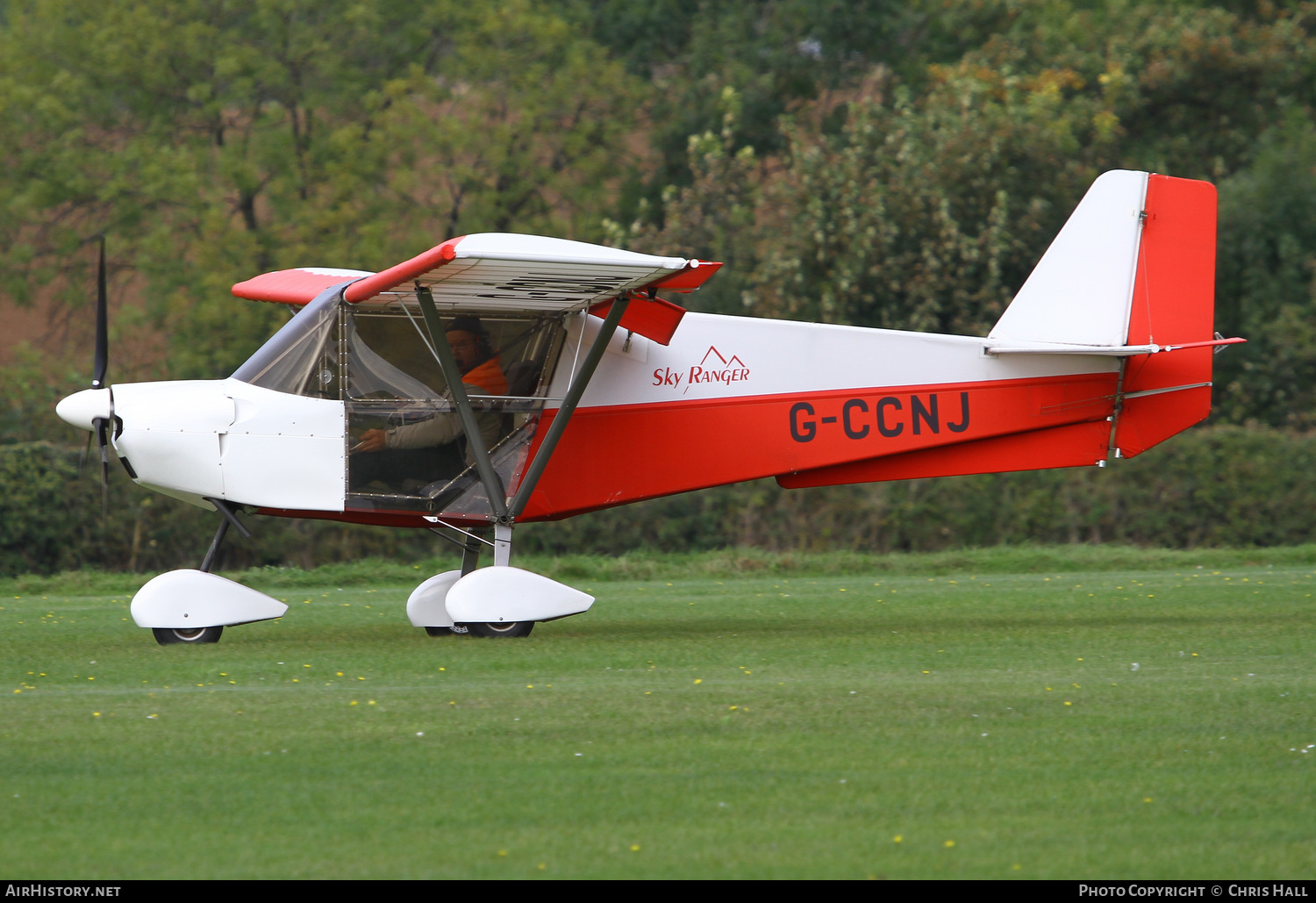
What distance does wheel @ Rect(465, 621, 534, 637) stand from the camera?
10.6m

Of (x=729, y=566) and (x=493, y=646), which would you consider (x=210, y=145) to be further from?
(x=493, y=646)

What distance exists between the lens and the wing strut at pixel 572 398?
1045 centimetres

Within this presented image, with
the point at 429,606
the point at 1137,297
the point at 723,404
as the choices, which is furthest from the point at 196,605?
the point at 1137,297

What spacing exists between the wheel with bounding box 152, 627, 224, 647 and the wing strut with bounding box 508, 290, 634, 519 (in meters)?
2.26

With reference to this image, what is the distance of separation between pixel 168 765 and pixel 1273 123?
31967 millimetres

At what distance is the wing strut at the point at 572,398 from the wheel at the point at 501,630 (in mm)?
811

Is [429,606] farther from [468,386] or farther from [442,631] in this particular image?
[468,386]

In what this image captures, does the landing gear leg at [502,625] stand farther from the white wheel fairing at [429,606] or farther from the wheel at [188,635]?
the wheel at [188,635]

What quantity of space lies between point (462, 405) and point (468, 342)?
66cm

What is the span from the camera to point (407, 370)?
10.7m

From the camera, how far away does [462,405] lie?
10.4 meters

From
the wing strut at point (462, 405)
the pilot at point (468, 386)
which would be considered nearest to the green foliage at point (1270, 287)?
the pilot at point (468, 386)

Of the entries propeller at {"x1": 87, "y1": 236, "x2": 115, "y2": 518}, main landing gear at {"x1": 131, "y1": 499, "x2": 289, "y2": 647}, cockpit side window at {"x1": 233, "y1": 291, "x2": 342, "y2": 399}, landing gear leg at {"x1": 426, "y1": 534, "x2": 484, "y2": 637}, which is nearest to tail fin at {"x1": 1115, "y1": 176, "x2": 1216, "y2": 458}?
landing gear leg at {"x1": 426, "y1": 534, "x2": 484, "y2": 637}

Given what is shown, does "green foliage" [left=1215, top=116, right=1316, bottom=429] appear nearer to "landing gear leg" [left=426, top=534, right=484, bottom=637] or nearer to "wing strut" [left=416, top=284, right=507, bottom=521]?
"landing gear leg" [left=426, top=534, right=484, bottom=637]
